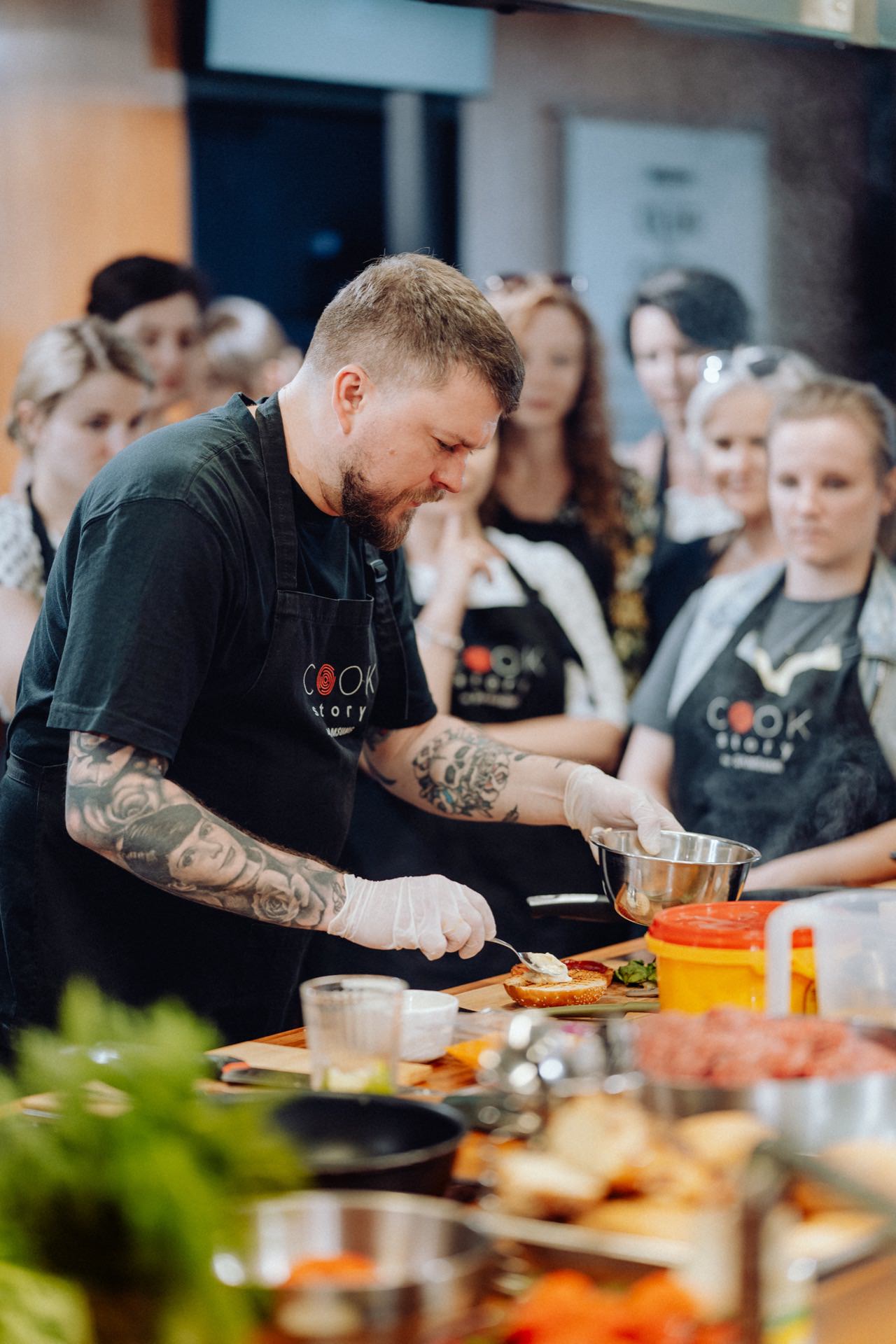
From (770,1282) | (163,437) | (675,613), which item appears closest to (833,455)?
(675,613)

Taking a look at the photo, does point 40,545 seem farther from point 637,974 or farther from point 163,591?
point 637,974

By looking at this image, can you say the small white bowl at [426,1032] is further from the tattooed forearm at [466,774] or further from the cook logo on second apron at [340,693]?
the tattooed forearm at [466,774]

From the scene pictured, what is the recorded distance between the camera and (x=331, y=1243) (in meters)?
0.96

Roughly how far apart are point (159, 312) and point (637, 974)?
2.13 metres

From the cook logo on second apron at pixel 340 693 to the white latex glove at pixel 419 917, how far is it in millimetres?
373

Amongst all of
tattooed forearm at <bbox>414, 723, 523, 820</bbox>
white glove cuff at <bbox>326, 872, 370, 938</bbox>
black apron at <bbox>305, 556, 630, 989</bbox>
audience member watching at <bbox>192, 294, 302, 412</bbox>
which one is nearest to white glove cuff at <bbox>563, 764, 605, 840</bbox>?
tattooed forearm at <bbox>414, 723, 523, 820</bbox>

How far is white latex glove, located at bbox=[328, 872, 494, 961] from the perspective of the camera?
181 centimetres

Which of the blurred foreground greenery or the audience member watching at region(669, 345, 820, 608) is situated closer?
the blurred foreground greenery

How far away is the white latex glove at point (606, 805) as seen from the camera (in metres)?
2.16

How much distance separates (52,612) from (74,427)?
1279 millimetres

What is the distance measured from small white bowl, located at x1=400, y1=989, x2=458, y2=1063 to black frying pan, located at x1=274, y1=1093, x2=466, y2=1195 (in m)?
0.41

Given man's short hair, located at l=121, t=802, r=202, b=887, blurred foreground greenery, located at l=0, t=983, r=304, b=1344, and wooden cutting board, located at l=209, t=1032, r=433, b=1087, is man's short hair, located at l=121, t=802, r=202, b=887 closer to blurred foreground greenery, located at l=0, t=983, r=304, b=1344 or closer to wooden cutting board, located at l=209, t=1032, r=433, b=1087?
wooden cutting board, located at l=209, t=1032, r=433, b=1087

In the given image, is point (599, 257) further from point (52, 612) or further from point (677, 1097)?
point (677, 1097)

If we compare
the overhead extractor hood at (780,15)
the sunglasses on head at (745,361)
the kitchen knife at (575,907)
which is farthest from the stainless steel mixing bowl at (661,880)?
the sunglasses on head at (745,361)
